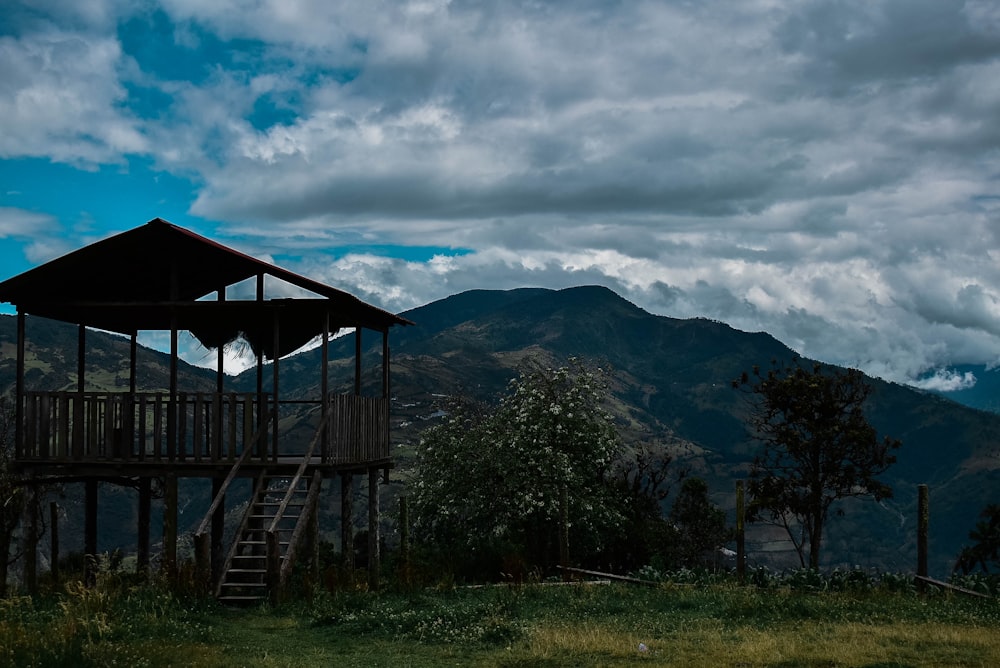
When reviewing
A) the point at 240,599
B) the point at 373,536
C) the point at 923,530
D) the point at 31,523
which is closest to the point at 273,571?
the point at 240,599

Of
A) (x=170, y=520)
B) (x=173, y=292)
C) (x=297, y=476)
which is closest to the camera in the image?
(x=297, y=476)

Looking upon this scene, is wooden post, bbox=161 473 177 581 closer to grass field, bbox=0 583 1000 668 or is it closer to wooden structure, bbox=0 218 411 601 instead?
wooden structure, bbox=0 218 411 601

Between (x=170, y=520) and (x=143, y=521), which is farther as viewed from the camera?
(x=143, y=521)

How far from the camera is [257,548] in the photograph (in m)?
23.1

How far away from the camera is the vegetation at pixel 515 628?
13984 millimetres

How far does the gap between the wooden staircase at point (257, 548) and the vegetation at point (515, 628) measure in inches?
30.5

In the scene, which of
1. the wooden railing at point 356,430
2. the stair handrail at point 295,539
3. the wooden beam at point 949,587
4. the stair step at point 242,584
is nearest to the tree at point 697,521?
the wooden railing at point 356,430

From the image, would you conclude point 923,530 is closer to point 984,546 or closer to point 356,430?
point 356,430

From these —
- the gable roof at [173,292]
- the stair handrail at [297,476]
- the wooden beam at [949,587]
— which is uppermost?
the gable roof at [173,292]

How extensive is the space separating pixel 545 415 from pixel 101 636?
18.9 meters

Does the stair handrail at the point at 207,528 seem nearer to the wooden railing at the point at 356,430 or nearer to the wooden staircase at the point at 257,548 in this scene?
the wooden staircase at the point at 257,548

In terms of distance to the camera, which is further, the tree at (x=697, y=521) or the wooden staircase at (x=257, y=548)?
the tree at (x=697, y=521)

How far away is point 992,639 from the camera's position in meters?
15.4

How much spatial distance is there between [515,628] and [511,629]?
171 millimetres
